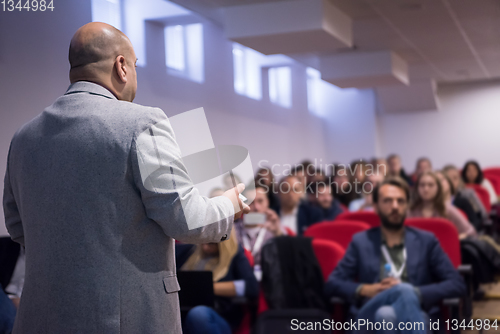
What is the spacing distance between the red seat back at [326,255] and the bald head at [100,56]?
217 centimetres

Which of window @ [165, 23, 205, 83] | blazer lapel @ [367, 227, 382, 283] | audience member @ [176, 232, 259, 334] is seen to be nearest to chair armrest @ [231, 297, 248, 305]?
audience member @ [176, 232, 259, 334]

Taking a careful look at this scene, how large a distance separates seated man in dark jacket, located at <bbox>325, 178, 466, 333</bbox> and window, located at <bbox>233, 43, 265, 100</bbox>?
2.15 meters

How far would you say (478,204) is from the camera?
17.8 feet

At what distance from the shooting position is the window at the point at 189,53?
11.8ft

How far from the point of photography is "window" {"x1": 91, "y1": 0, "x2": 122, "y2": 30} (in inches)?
80.2

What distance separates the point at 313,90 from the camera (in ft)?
31.6

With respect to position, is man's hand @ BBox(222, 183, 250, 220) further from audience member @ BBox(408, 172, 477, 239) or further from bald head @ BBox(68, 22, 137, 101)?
audience member @ BBox(408, 172, 477, 239)

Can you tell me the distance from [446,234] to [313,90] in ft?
21.2

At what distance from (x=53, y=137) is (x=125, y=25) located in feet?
4.40

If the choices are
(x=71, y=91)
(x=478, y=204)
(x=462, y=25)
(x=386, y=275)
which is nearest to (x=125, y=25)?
(x=71, y=91)

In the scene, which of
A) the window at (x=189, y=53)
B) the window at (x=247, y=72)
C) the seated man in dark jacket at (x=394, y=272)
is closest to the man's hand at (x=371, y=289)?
the seated man in dark jacket at (x=394, y=272)

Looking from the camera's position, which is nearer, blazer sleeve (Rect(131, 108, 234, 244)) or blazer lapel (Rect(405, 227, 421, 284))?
blazer sleeve (Rect(131, 108, 234, 244))

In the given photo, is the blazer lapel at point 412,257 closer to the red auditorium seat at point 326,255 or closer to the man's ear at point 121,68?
the red auditorium seat at point 326,255

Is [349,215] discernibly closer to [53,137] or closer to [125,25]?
[125,25]
